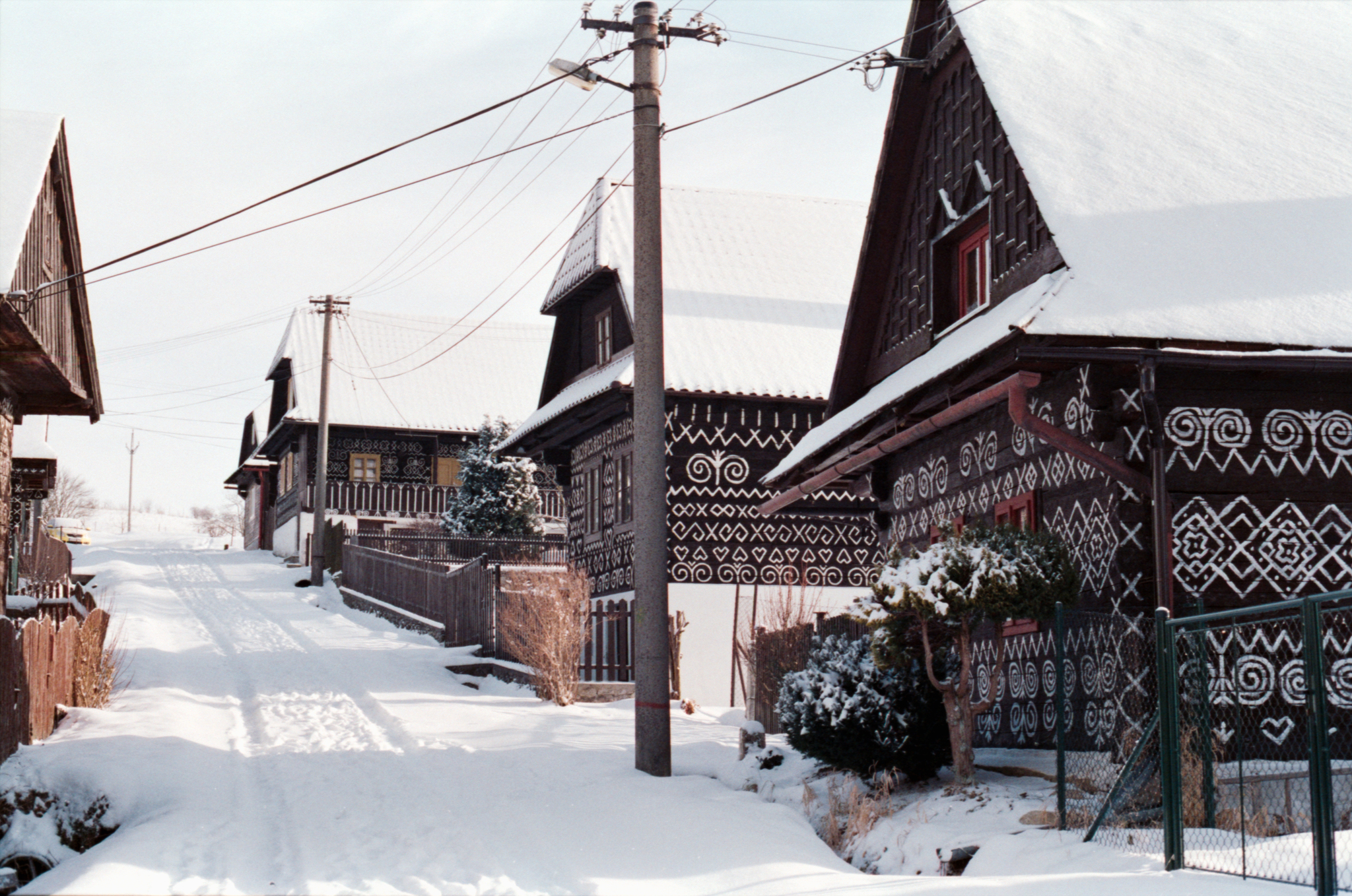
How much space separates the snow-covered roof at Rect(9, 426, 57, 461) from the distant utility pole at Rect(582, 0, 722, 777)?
15.7 m

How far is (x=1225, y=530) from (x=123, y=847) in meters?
8.24

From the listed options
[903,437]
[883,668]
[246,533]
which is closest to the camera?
[883,668]

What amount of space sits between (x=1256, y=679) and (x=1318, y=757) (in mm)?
4237

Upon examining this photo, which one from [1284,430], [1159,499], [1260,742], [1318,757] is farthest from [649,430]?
[1318,757]

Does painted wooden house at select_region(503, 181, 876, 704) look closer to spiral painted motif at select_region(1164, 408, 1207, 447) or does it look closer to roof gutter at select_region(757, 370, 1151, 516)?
roof gutter at select_region(757, 370, 1151, 516)

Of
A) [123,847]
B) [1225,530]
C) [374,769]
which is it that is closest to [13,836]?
[123,847]

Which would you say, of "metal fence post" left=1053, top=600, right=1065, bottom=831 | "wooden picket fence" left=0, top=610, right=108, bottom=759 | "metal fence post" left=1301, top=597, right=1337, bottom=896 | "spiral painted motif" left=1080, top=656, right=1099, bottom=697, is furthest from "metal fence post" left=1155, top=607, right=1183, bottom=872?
"wooden picket fence" left=0, top=610, right=108, bottom=759

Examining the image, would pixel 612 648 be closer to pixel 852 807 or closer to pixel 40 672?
pixel 40 672

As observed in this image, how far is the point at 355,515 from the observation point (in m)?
41.9

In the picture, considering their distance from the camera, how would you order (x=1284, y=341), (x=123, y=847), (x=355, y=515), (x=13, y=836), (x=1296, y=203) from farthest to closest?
1. (x=355, y=515)
2. (x=1296, y=203)
3. (x=1284, y=341)
4. (x=13, y=836)
5. (x=123, y=847)

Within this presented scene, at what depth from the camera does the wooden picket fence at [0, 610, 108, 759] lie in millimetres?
11547

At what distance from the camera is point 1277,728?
11.0 meters

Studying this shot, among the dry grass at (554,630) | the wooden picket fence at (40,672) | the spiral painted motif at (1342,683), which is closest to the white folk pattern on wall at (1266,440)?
the spiral painted motif at (1342,683)

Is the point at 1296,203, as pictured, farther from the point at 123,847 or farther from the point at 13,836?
the point at 13,836
